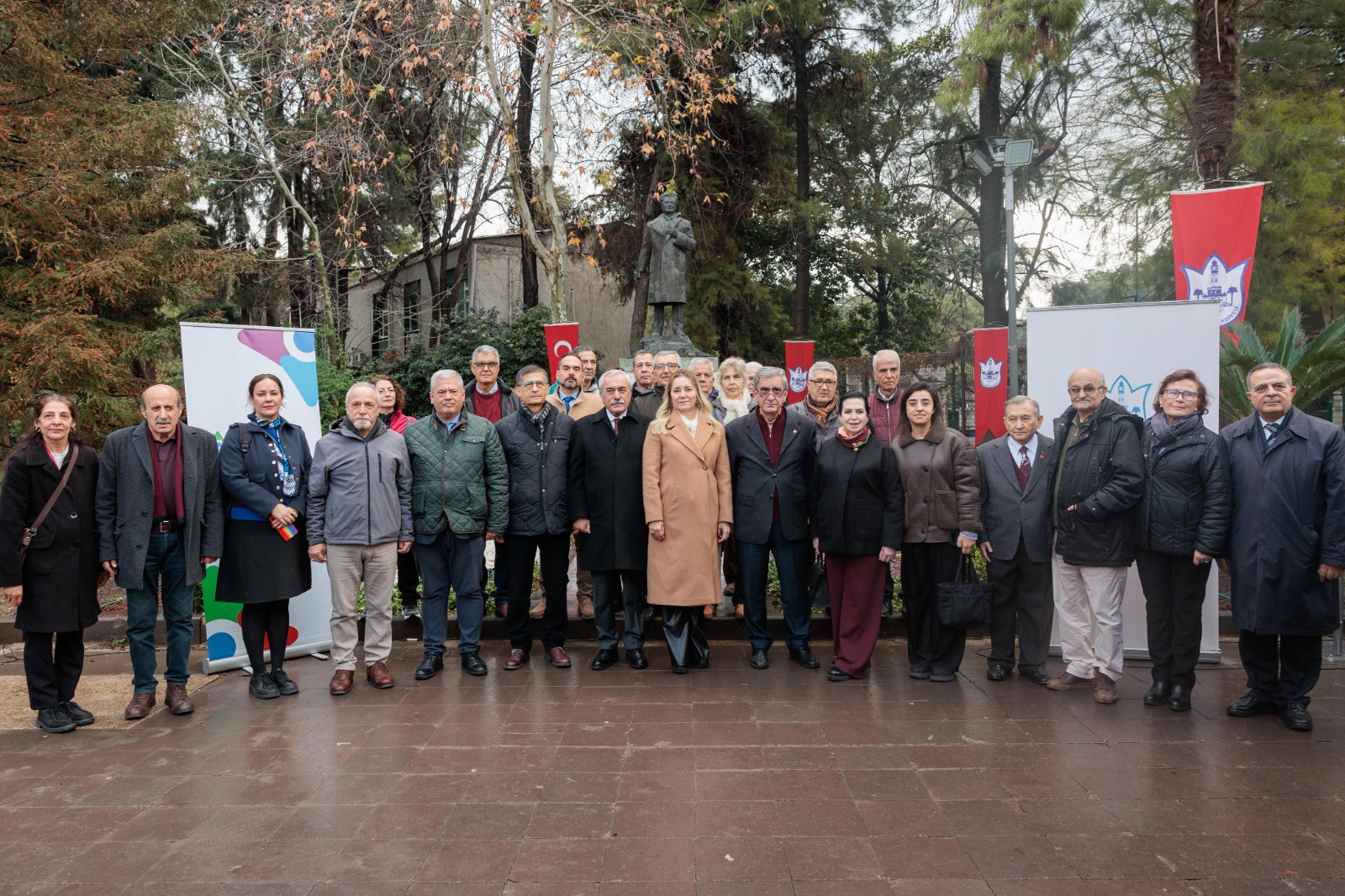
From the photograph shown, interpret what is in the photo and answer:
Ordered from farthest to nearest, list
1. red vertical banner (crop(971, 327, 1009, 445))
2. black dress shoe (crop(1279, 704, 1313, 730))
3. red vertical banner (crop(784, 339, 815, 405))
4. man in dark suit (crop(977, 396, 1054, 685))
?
red vertical banner (crop(784, 339, 815, 405)), red vertical banner (crop(971, 327, 1009, 445)), man in dark suit (crop(977, 396, 1054, 685)), black dress shoe (crop(1279, 704, 1313, 730))

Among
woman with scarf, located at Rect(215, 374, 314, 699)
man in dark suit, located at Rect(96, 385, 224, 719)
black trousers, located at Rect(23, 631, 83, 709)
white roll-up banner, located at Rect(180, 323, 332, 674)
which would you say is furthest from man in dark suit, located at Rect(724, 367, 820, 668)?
black trousers, located at Rect(23, 631, 83, 709)

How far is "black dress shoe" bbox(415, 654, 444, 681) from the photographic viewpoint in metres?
5.73

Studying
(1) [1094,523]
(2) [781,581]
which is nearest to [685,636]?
(2) [781,581]

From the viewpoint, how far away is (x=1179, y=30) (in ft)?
53.6

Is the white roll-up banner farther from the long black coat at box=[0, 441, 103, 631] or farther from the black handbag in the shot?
the black handbag

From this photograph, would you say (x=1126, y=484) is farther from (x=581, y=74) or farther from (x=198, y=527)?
(x=581, y=74)

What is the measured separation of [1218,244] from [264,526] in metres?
7.65

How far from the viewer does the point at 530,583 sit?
601 cm

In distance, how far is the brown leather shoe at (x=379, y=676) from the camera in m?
5.57

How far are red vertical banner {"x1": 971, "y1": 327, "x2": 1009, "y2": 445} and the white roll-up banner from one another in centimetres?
917

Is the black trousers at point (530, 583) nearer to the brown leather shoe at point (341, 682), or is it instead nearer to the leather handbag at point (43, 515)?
the brown leather shoe at point (341, 682)

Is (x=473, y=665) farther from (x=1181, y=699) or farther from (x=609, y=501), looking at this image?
(x=1181, y=699)

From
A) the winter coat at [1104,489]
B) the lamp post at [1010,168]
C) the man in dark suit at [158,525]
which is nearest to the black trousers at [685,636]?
the winter coat at [1104,489]

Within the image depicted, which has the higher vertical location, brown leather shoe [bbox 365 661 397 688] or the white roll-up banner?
the white roll-up banner
